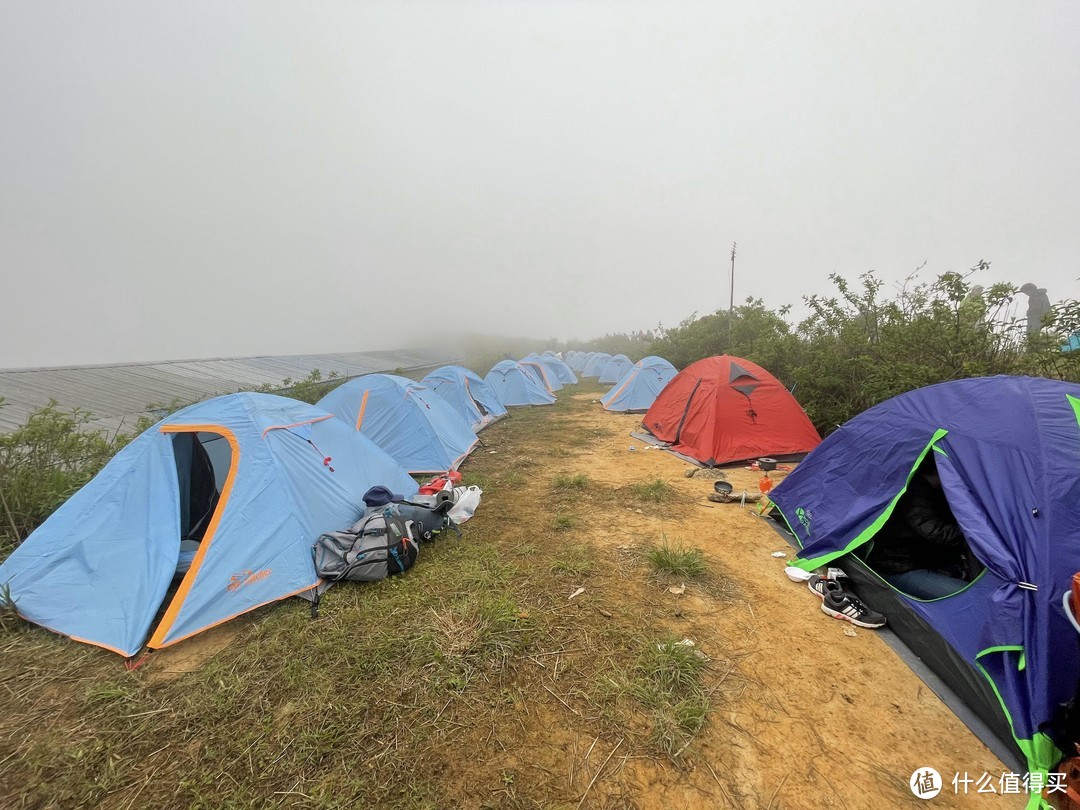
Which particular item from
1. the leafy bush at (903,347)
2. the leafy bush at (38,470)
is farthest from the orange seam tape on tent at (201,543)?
the leafy bush at (903,347)

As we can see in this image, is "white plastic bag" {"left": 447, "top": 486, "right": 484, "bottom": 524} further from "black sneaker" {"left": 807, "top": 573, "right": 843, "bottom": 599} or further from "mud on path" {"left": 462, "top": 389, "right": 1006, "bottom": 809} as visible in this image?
"black sneaker" {"left": 807, "top": 573, "right": 843, "bottom": 599}

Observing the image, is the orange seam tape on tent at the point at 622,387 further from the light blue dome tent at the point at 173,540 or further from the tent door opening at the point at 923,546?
the light blue dome tent at the point at 173,540

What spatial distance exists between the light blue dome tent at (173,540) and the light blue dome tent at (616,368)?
18.2m

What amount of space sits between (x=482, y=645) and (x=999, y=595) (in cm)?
341

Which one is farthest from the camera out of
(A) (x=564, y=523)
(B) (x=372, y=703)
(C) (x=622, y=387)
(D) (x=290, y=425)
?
(C) (x=622, y=387)

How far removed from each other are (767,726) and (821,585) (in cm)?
177

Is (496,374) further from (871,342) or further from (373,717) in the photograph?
(373,717)

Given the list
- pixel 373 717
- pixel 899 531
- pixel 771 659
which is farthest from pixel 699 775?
pixel 899 531

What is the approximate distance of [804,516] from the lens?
4.47 meters

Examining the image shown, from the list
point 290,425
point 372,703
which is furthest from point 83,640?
point 372,703

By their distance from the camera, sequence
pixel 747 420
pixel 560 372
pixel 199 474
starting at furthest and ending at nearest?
pixel 560 372 < pixel 747 420 < pixel 199 474

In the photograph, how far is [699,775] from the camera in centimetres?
219

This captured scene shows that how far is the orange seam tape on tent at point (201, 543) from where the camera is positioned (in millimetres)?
3100

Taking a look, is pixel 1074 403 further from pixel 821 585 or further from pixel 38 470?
pixel 38 470
